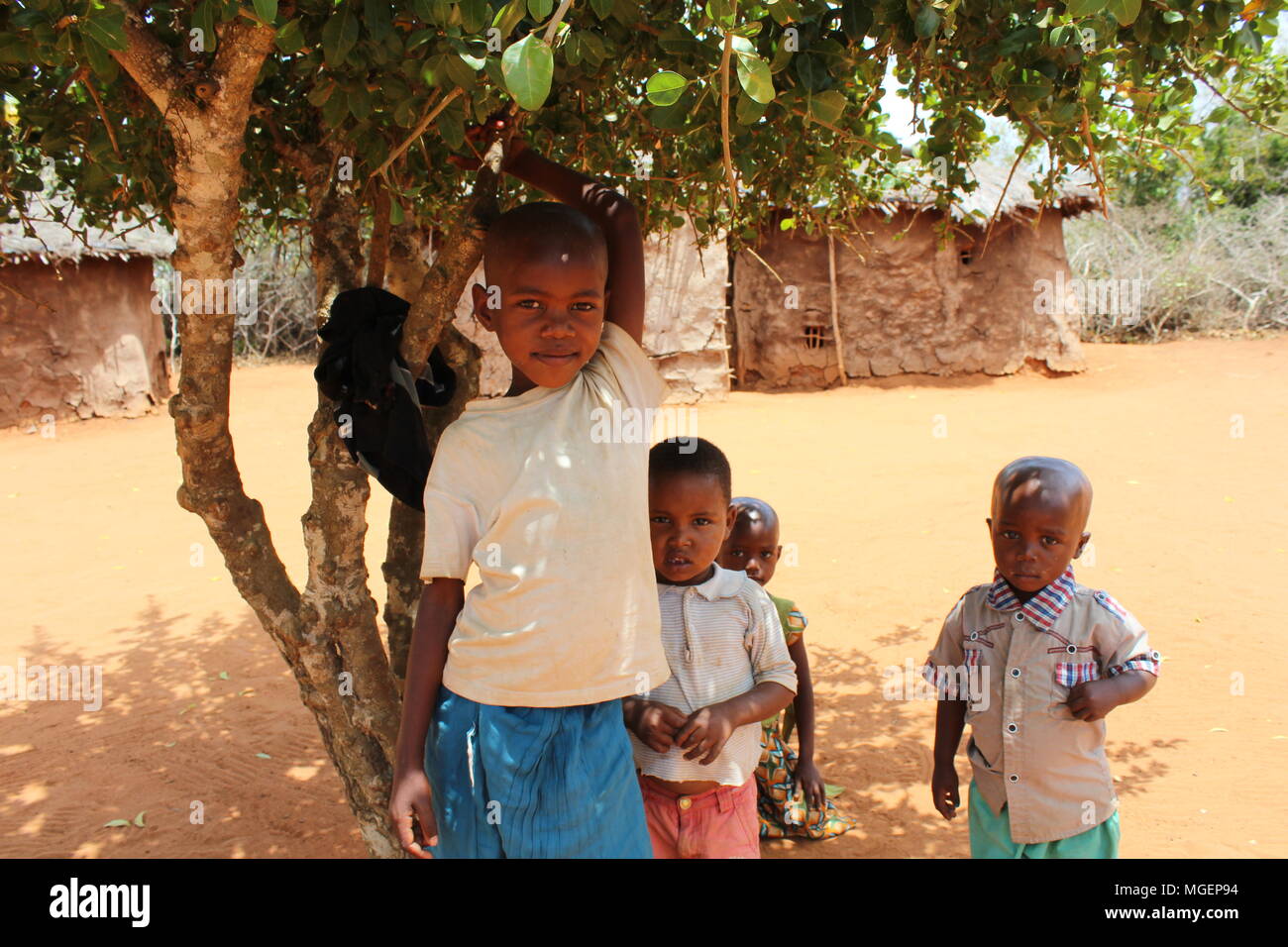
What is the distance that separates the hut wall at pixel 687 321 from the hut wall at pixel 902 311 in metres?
1.30

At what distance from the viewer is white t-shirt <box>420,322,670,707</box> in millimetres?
1769

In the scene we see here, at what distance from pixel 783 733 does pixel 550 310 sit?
2154mm

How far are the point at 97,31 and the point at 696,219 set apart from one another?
2.60 metres

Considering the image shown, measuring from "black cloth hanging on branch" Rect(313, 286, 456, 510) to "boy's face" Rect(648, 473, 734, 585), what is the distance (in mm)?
530

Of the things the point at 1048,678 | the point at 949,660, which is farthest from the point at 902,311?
the point at 1048,678

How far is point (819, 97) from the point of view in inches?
73.4

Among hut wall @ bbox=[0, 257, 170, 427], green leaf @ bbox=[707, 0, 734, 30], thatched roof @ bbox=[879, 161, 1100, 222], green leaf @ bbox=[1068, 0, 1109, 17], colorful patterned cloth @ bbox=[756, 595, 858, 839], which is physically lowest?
colorful patterned cloth @ bbox=[756, 595, 858, 839]

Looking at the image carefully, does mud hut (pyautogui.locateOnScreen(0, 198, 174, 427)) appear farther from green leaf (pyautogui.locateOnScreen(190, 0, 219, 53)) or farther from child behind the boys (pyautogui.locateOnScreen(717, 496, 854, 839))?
green leaf (pyautogui.locateOnScreen(190, 0, 219, 53))

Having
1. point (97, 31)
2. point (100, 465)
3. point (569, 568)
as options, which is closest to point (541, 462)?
point (569, 568)

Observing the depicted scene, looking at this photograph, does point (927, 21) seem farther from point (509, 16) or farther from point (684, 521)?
point (684, 521)

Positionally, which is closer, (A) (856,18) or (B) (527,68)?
(B) (527,68)

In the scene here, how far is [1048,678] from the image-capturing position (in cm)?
229

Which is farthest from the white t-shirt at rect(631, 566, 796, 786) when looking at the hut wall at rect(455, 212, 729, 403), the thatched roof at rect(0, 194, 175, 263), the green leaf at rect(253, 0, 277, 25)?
the hut wall at rect(455, 212, 729, 403)

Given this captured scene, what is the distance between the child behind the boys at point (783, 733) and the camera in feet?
9.05
